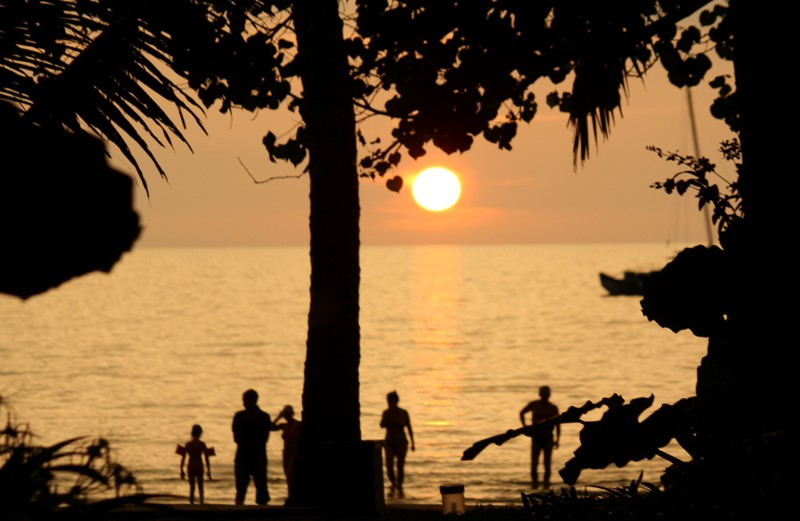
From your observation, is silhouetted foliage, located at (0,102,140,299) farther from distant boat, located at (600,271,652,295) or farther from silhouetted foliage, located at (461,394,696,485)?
distant boat, located at (600,271,652,295)

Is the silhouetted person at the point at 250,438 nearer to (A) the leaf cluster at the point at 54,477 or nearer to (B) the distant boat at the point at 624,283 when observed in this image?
(A) the leaf cluster at the point at 54,477

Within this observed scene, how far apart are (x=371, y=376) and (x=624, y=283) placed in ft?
308

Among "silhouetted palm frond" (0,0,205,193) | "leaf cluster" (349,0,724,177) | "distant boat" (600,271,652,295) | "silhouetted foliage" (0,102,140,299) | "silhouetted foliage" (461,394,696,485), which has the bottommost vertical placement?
"silhouetted foliage" (461,394,696,485)

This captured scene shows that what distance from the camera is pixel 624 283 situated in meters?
161

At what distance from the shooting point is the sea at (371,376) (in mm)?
35156

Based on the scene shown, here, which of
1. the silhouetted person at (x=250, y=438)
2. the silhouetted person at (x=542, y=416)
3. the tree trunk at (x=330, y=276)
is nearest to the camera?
the tree trunk at (x=330, y=276)

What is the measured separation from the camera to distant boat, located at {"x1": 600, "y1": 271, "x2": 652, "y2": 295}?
154 m

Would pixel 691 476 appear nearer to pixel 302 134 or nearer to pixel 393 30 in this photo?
pixel 393 30

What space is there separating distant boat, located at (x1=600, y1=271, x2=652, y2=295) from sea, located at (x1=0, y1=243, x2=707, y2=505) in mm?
3315

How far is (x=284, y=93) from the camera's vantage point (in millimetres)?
12266

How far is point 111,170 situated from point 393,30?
8.19 meters

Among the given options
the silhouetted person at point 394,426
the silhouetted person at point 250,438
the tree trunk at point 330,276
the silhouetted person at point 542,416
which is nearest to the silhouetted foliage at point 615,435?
the tree trunk at point 330,276

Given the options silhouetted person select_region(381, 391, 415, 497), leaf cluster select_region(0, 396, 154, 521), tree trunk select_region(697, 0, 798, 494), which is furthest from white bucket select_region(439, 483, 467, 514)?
silhouetted person select_region(381, 391, 415, 497)

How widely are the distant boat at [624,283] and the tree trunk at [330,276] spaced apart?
13834 cm
